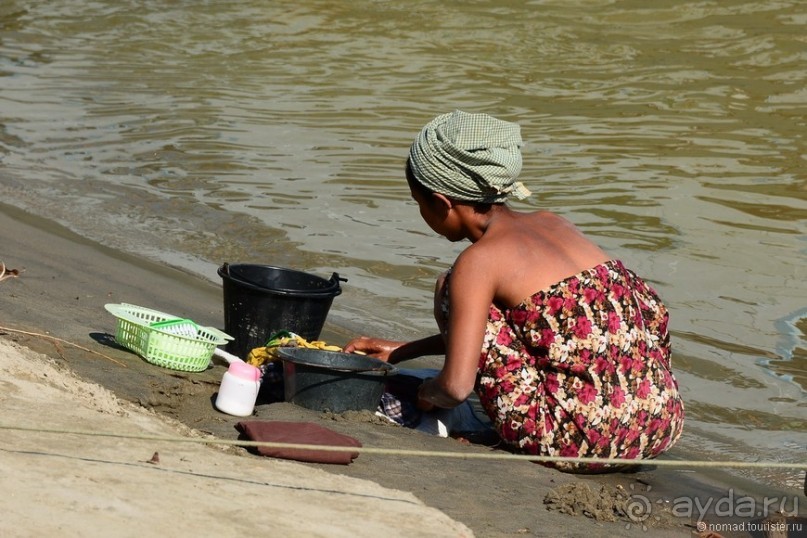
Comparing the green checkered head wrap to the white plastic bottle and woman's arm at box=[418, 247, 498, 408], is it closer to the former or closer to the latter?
woman's arm at box=[418, 247, 498, 408]

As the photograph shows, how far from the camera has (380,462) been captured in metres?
3.88

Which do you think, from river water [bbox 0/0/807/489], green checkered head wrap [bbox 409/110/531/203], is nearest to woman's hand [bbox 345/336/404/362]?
green checkered head wrap [bbox 409/110/531/203]

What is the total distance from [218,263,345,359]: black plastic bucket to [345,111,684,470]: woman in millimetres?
999

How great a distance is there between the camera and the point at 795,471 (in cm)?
489

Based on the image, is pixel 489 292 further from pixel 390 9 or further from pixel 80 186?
pixel 390 9

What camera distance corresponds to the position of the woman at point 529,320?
389 centimetres

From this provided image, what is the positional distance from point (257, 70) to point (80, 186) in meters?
5.88

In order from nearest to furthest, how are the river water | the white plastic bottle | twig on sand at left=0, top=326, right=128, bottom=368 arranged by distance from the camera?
the white plastic bottle → twig on sand at left=0, top=326, right=128, bottom=368 → the river water

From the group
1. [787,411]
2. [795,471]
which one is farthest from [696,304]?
[795,471]

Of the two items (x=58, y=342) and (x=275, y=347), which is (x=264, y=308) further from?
(x=58, y=342)

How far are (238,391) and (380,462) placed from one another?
2.22 ft

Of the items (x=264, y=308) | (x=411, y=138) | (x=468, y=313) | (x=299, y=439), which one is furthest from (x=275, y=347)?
(x=411, y=138)

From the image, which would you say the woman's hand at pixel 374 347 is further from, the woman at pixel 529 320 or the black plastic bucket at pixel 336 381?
the woman at pixel 529 320

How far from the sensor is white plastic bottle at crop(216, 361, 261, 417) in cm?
425
